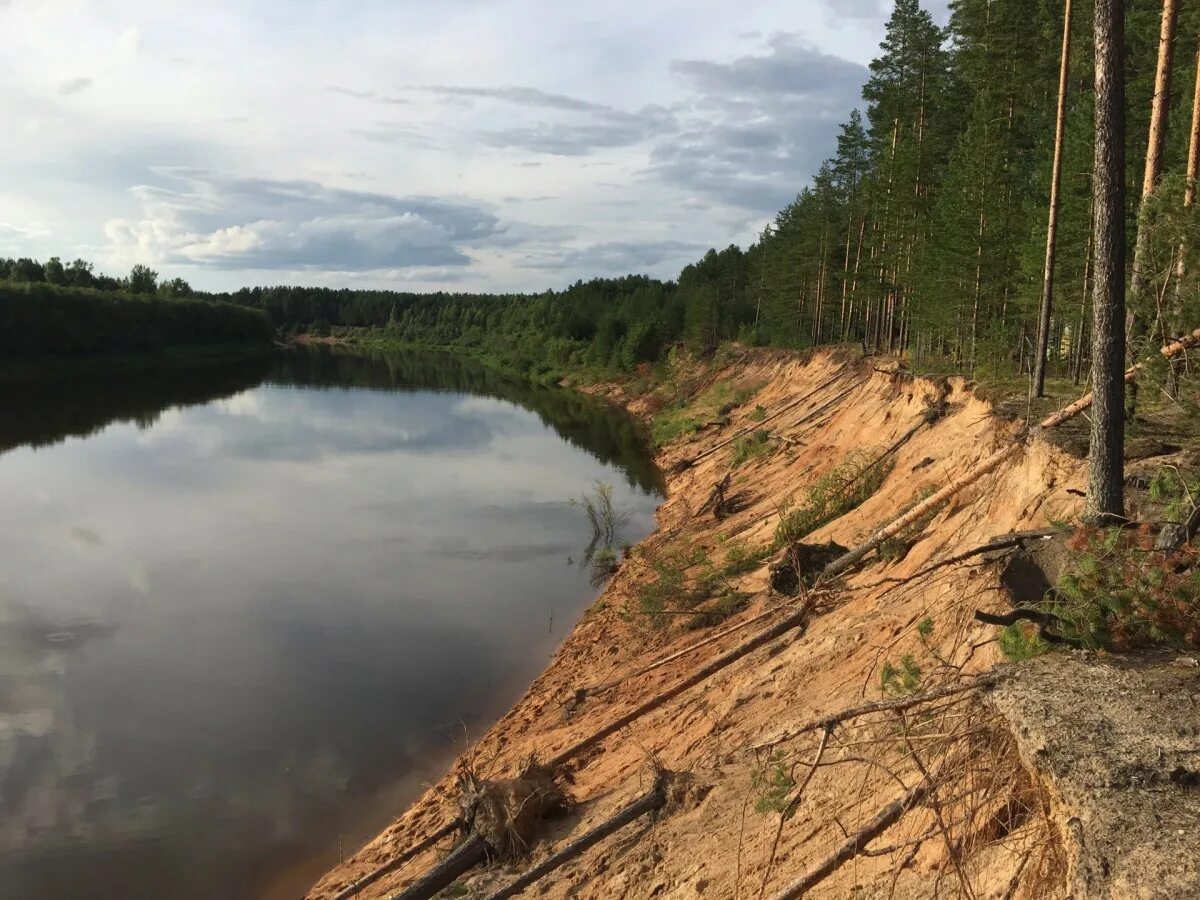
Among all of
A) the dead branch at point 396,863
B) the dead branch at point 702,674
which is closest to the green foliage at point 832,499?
the dead branch at point 702,674

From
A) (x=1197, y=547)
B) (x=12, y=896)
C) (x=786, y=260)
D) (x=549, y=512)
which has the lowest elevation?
(x=12, y=896)

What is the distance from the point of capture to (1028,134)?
3688 cm

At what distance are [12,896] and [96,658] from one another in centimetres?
770

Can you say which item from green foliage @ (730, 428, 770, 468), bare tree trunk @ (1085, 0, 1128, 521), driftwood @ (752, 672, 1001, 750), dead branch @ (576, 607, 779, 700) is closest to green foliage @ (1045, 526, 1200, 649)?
driftwood @ (752, 672, 1001, 750)

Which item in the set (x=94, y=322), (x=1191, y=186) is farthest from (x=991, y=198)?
(x=94, y=322)

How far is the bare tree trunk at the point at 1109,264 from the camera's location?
8.12m

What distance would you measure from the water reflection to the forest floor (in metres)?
2.35

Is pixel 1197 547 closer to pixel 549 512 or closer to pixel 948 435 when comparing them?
pixel 948 435

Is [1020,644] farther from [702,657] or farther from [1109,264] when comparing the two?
[702,657]

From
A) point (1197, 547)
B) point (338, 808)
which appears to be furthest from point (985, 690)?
point (338, 808)

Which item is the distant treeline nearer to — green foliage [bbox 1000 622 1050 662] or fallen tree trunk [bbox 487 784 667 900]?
fallen tree trunk [bbox 487 784 667 900]

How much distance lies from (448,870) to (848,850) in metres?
5.27

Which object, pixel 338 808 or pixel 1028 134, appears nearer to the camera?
pixel 338 808

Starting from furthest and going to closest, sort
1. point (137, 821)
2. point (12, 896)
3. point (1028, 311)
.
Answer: point (1028, 311) → point (137, 821) → point (12, 896)
